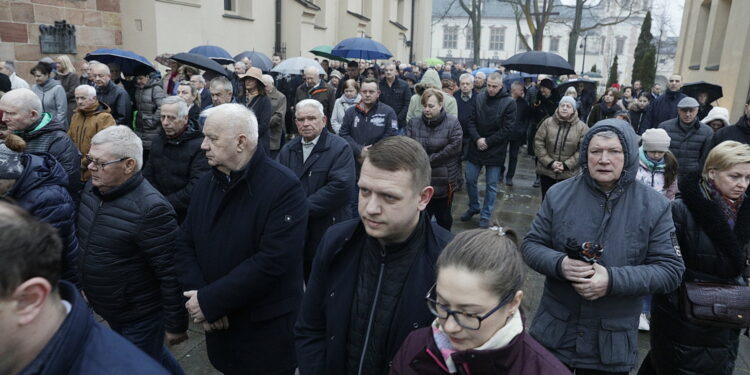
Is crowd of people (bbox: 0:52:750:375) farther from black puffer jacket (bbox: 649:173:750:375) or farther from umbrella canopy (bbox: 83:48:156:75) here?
umbrella canopy (bbox: 83:48:156:75)

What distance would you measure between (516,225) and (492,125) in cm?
147

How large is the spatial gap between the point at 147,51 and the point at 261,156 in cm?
1079

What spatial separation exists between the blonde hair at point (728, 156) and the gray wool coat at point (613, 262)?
2.33 ft

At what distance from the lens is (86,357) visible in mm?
1374

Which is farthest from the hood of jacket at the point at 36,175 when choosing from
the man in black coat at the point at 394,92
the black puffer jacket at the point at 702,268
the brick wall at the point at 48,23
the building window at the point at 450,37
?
the building window at the point at 450,37

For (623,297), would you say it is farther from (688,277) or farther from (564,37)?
(564,37)

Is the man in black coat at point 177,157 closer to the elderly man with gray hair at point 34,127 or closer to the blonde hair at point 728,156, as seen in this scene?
the elderly man with gray hair at point 34,127

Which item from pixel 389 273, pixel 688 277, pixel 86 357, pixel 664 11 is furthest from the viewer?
pixel 664 11

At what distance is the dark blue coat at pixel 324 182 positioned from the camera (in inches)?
164

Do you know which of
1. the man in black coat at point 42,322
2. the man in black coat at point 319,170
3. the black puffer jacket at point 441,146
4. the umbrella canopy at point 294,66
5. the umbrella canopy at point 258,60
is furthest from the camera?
the umbrella canopy at point 258,60

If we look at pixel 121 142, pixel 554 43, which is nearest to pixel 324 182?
pixel 121 142

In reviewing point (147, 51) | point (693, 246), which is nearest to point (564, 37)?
point (147, 51)

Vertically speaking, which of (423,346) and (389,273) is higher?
(389,273)

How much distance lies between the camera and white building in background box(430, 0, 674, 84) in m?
71.2
